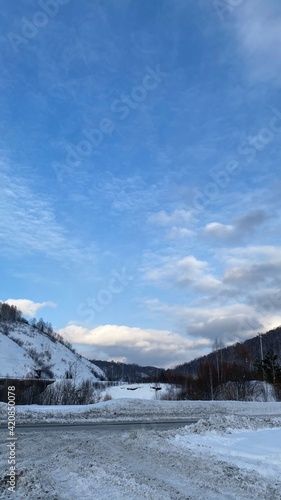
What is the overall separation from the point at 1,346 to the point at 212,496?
142086 millimetres

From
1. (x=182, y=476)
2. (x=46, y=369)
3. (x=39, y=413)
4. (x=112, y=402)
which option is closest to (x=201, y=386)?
(x=112, y=402)

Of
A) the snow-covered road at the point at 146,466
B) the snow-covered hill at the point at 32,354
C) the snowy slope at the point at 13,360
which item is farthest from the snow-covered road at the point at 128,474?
the snow-covered hill at the point at 32,354

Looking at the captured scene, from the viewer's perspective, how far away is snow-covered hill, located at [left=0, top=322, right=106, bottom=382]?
128m

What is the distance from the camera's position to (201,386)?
177 feet

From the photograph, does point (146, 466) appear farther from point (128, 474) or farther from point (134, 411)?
point (134, 411)

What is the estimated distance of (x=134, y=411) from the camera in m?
26.7

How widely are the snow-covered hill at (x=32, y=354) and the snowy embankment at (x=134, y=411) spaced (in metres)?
92.1

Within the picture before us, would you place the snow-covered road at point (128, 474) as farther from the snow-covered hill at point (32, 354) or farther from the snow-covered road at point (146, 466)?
the snow-covered hill at point (32, 354)

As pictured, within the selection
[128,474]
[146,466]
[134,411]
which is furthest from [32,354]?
[128,474]

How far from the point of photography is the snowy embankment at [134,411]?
69.9 ft

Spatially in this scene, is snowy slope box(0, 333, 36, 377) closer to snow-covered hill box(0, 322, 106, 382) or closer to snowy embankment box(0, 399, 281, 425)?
snow-covered hill box(0, 322, 106, 382)

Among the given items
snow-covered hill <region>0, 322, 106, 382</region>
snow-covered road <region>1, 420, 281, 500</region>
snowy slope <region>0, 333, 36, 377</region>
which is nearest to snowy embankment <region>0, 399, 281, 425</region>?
snow-covered road <region>1, 420, 281, 500</region>

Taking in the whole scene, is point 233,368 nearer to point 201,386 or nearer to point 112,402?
point 201,386

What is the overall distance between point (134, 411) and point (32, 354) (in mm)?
139005
